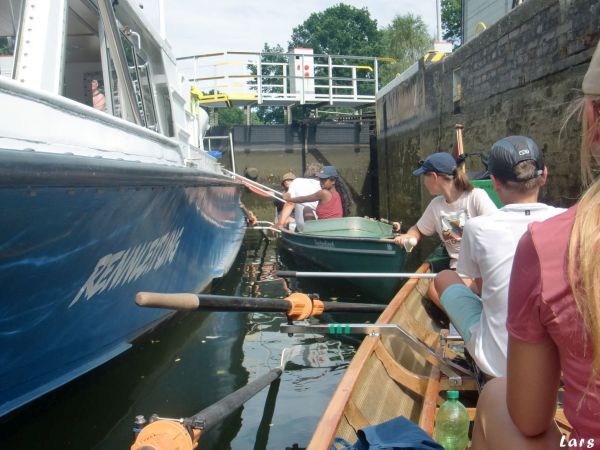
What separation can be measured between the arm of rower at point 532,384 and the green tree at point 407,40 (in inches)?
1218

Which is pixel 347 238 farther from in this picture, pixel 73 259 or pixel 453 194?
pixel 73 259

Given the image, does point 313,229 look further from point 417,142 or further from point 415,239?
point 417,142

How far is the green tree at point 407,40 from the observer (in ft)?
101

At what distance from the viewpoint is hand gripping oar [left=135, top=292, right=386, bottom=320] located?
2.68 metres

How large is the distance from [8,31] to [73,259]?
55.9 inches

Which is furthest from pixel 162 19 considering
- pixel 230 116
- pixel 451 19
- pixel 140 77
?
pixel 230 116

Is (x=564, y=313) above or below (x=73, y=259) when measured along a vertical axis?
above

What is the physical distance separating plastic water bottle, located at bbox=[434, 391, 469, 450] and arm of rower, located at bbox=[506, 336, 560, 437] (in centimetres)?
145

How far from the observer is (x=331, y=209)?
9.03 meters

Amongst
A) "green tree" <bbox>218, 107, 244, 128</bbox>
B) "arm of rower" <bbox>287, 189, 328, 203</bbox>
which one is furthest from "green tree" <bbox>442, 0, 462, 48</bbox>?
"arm of rower" <bbox>287, 189, 328, 203</bbox>

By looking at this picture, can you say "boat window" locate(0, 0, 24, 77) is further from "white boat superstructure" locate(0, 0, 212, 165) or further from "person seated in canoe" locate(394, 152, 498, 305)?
"person seated in canoe" locate(394, 152, 498, 305)

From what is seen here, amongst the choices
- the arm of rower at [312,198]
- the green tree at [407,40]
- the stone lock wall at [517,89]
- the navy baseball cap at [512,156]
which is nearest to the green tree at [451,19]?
the green tree at [407,40]

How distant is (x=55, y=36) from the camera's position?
132 inches

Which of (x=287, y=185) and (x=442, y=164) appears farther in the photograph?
(x=287, y=185)
